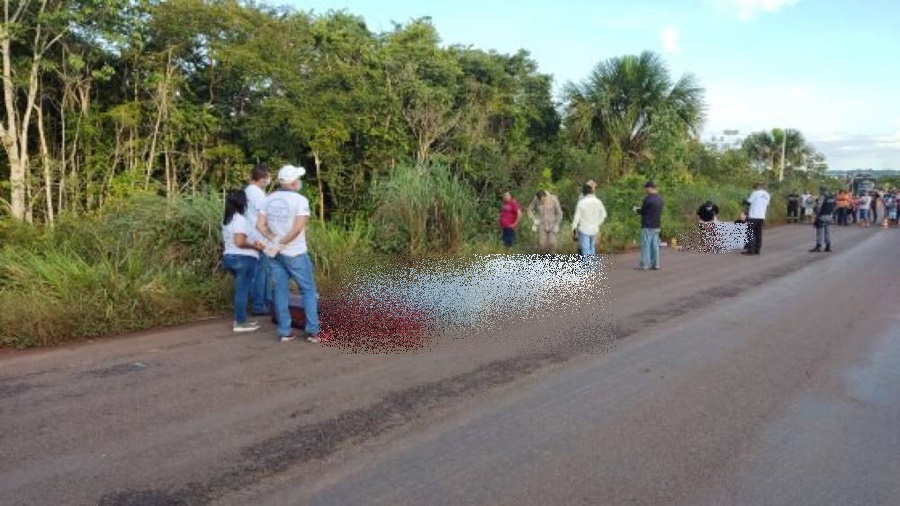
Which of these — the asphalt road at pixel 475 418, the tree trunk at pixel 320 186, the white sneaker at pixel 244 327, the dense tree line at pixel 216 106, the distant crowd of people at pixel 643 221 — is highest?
the dense tree line at pixel 216 106

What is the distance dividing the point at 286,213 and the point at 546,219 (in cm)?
778

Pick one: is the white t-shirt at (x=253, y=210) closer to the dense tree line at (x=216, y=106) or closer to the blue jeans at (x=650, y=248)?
the dense tree line at (x=216, y=106)

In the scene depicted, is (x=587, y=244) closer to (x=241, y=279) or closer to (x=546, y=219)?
(x=546, y=219)

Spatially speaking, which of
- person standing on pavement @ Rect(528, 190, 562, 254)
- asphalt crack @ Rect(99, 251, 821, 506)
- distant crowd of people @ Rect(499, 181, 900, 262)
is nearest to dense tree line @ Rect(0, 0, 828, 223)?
distant crowd of people @ Rect(499, 181, 900, 262)

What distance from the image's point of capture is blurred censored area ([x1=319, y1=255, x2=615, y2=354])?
690cm

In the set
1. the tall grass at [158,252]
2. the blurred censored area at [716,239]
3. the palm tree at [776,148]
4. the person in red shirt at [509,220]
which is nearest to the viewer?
the tall grass at [158,252]

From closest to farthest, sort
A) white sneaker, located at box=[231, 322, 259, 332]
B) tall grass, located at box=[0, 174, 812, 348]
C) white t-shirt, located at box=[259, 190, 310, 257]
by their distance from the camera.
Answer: white t-shirt, located at box=[259, 190, 310, 257] → tall grass, located at box=[0, 174, 812, 348] → white sneaker, located at box=[231, 322, 259, 332]

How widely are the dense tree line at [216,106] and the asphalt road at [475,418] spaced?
702 centimetres

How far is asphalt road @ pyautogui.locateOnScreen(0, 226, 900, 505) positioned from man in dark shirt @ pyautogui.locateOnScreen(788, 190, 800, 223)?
83.2ft

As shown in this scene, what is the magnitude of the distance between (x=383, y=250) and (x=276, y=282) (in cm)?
526

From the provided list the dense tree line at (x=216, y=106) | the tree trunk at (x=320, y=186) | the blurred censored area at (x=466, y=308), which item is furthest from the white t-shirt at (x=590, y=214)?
the tree trunk at (x=320, y=186)

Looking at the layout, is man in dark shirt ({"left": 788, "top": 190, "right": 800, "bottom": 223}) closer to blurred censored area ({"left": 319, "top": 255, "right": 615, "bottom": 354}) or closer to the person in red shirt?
the person in red shirt

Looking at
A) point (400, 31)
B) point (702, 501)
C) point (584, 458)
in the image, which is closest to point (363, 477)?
point (584, 458)

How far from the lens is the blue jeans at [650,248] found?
13.0 m
